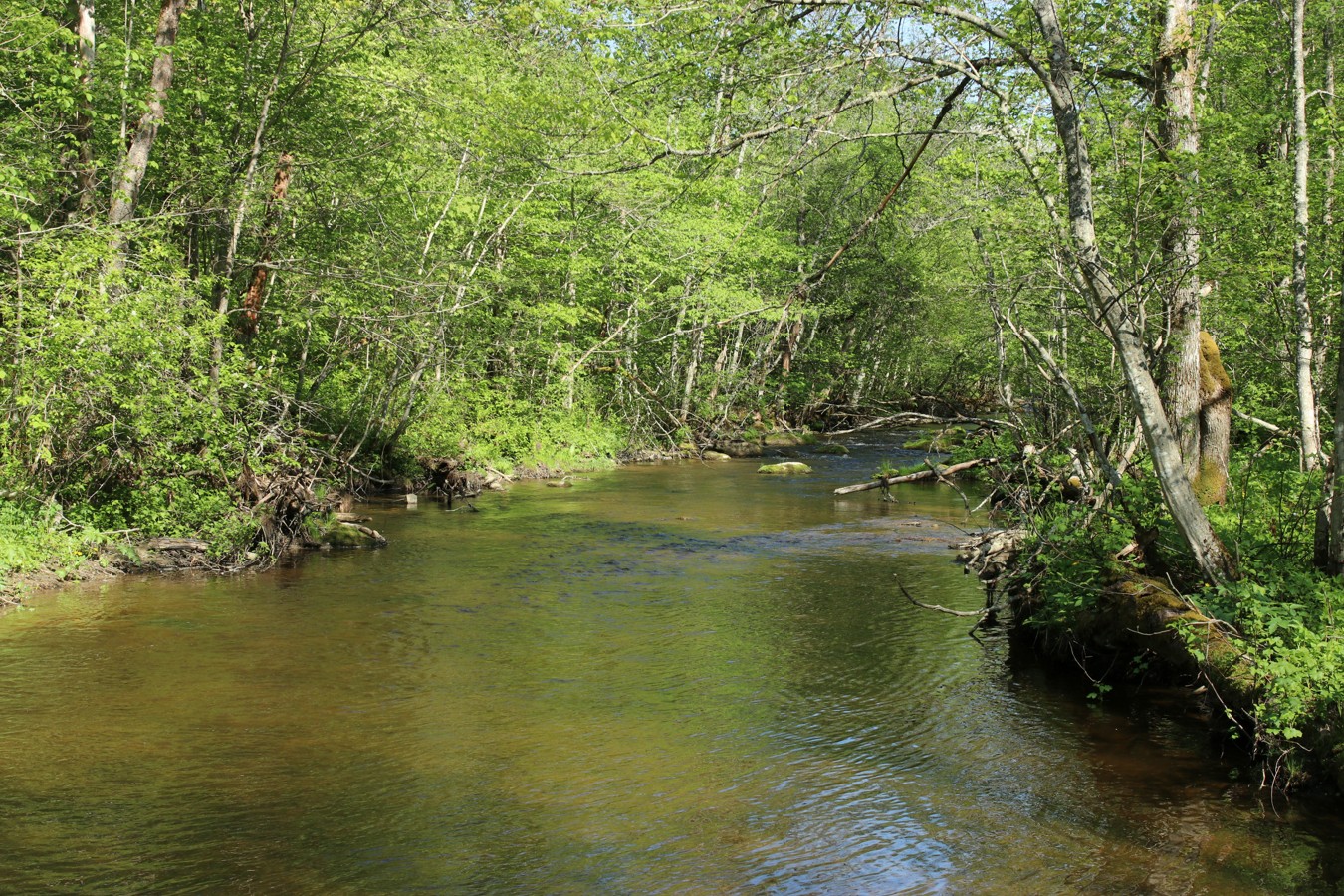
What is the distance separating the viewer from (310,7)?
16.0 meters

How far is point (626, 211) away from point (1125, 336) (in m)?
20.0

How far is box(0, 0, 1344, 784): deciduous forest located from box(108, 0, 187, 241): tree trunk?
0.09 meters

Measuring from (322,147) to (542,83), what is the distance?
5.57 meters

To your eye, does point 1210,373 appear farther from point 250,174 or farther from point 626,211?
point 626,211

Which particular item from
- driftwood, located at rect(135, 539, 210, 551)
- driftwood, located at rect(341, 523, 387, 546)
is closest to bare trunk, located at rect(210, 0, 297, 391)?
driftwood, located at rect(135, 539, 210, 551)

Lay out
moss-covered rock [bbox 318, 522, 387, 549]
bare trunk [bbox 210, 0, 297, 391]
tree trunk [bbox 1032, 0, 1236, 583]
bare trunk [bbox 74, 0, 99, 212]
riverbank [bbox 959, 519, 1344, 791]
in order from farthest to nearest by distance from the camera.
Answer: moss-covered rock [bbox 318, 522, 387, 549] → bare trunk [bbox 210, 0, 297, 391] → bare trunk [bbox 74, 0, 99, 212] → tree trunk [bbox 1032, 0, 1236, 583] → riverbank [bbox 959, 519, 1344, 791]

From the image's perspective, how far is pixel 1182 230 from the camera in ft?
29.7

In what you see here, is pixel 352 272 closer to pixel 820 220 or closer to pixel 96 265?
pixel 96 265

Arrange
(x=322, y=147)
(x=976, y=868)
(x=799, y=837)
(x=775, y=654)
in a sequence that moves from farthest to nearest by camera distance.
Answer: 1. (x=322, y=147)
2. (x=775, y=654)
3. (x=799, y=837)
4. (x=976, y=868)

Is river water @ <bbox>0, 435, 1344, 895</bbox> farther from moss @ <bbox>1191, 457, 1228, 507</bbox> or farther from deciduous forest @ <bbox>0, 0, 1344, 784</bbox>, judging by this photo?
moss @ <bbox>1191, 457, 1228, 507</bbox>

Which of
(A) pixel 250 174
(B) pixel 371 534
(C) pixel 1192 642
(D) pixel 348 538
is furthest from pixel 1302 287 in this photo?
(A) pixel 250 174

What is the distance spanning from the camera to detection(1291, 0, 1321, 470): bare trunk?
1022 centimetres

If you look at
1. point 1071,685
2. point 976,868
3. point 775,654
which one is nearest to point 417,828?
point 976,868

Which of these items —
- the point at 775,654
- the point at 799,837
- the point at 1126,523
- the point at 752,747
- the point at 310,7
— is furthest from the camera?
the point at 310,7
